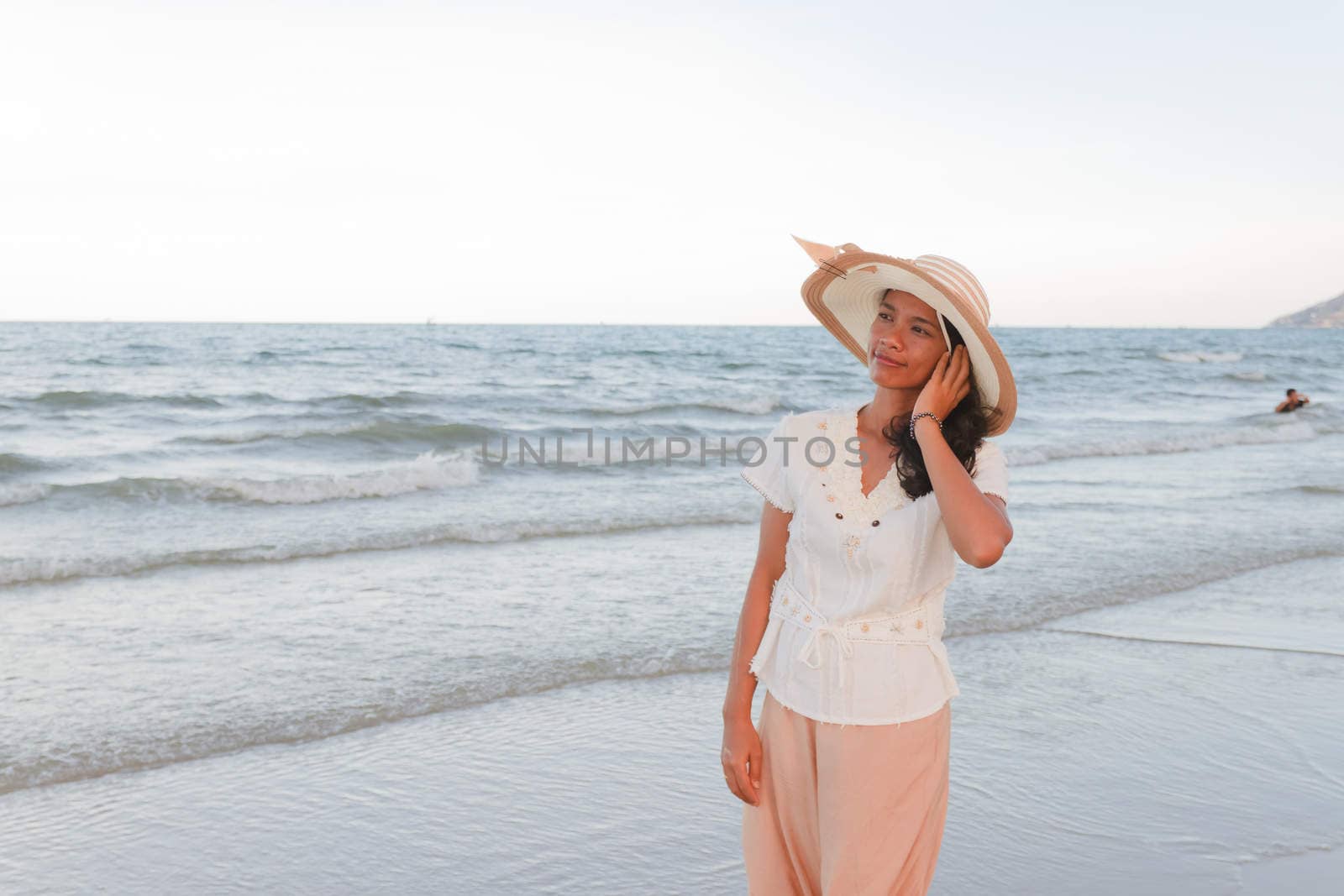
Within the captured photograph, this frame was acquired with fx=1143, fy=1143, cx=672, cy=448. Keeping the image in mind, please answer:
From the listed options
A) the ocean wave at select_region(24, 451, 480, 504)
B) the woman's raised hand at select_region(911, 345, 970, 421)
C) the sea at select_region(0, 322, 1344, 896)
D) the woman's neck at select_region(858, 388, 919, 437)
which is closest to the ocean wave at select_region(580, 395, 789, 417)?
the sea at select_region(0, 322, 1344, 896)

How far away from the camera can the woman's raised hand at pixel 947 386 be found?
2.20 m

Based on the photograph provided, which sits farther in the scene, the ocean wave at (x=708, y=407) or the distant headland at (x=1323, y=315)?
the distant headland at (x=1323, y=315)

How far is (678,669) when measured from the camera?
5.68m

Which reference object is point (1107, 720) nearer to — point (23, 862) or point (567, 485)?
point (23, 862)

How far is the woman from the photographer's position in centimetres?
220

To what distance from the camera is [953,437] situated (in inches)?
88.2

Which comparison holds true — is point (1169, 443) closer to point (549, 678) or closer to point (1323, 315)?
point (549, 678)

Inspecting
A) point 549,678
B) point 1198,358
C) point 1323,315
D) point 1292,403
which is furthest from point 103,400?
point 1323,315

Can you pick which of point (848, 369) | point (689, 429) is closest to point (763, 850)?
point (689, 429)

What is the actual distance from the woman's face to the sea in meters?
1.92

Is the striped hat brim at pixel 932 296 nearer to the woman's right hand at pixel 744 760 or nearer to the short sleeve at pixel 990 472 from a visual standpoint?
the short sleeve at pixel 990 472

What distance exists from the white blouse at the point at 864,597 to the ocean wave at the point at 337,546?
6.66 meters

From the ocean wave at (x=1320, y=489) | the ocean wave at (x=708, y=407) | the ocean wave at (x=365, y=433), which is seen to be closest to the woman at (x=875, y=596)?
the ocean wave at (x=1320, y=489)

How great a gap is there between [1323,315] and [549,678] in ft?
620
